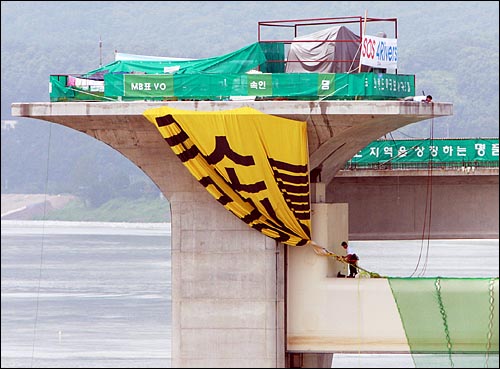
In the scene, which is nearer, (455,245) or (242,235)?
(242,235)

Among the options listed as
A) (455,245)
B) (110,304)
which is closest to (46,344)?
(110,304)

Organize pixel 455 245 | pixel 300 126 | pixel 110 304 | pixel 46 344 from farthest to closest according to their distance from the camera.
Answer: pixel 455 245
pixel 110 304
pixel 46 344
pixel 300 126

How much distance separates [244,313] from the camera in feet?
139

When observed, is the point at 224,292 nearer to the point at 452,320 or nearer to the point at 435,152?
the point at 452,320

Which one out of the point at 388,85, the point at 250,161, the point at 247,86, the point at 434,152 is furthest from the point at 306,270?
the point at 434,152

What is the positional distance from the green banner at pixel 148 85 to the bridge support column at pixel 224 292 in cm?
314

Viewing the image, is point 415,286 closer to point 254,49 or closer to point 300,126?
point 300,126

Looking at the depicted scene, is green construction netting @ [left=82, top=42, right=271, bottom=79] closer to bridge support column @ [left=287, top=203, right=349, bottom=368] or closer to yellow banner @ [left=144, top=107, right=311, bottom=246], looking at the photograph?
yellow banner @ [left=144, top=107, right=311, bottom=246]

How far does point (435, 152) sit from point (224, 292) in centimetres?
1593

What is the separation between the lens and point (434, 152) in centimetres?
5584

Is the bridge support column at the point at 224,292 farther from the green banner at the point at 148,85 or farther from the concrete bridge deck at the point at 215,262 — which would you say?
the green banner at the point at 148,85

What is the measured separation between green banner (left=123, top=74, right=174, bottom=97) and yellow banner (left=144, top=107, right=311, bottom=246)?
39.7 inches

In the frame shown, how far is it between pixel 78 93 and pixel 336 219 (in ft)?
27.5

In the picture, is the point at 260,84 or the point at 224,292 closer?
the point at 260,84
